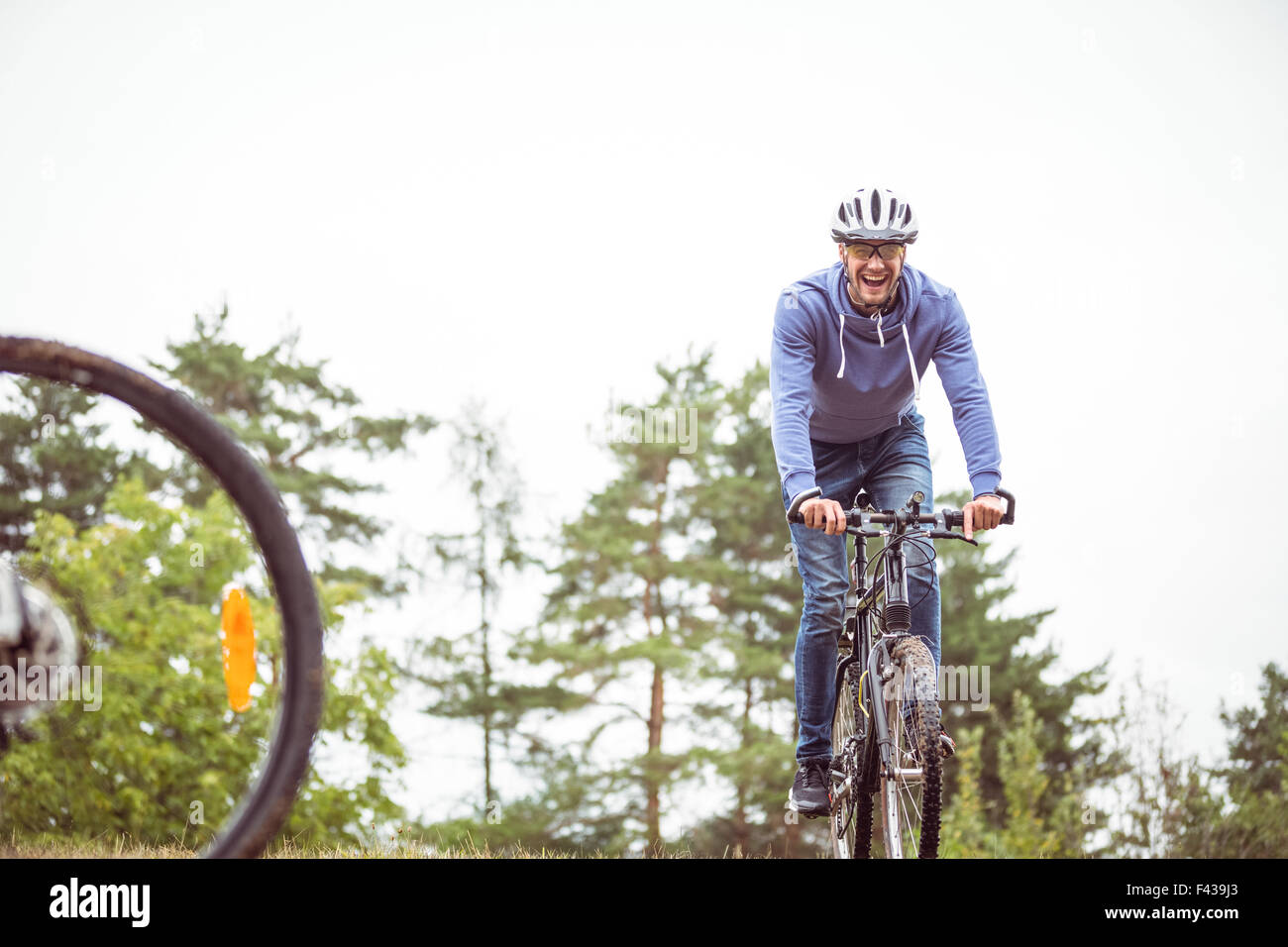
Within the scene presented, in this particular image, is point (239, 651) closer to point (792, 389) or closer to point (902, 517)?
point (902, 517)

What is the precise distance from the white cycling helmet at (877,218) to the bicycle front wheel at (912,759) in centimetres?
126

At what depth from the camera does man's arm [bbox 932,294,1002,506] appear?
3162 millimetres

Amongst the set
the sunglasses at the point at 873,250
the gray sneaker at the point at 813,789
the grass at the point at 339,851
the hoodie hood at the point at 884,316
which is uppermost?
the sunglasses at the point at 873,250

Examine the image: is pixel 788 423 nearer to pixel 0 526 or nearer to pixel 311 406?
pixel 0 526

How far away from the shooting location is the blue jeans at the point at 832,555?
348 cm

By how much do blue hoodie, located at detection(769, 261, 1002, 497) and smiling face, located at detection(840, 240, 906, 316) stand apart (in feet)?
0.20

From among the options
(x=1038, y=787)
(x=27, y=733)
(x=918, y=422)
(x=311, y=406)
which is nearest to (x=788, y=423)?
(x=918, y=422)

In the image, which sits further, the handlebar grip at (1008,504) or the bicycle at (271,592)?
the handlebar grip at (1008,504)

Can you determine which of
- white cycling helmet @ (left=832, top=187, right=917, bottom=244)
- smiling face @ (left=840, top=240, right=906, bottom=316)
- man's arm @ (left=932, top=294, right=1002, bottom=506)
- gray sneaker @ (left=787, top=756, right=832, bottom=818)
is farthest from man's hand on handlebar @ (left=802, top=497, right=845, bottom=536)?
gray sneaker @ (left=787, top=756, right=832, bottom=818)

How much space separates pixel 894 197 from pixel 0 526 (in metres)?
2.69

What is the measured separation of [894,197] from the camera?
10.6 feet

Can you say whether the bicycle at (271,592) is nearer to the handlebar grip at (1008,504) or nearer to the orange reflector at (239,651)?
the orange reflector at (239,651)

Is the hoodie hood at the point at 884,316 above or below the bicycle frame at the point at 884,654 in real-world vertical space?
above

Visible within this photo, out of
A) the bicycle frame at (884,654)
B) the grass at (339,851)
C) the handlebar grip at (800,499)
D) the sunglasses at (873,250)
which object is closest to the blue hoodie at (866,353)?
the sunglasses at (873,250)
